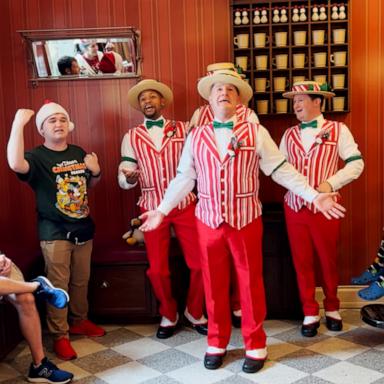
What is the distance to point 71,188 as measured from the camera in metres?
3.49

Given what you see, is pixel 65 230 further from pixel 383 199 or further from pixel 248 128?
pixel 383 199

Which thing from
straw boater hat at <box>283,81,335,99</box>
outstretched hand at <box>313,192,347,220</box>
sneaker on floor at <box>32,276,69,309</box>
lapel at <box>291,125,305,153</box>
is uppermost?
straw boater hat at <box>283,81,335,99</box>

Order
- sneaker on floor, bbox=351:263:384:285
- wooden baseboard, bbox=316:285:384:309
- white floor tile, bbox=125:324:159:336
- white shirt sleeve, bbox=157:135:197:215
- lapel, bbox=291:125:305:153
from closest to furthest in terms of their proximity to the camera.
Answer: white shirt sleeve, bbox=157:135:197:215
lapel, bbox=291:125:305:153
sneaker on floor, bbox=351:263:384:285
white floor tile, bbox=125:324:159:336
wooden baseboard, bbox=316:285:384:309

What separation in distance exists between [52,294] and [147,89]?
1376 millimetres

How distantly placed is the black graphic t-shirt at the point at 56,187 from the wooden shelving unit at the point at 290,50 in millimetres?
1336

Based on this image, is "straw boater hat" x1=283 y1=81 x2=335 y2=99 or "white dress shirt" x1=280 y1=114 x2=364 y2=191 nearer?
"white dress shirt" x1=280 y1=114 x2=364 y2=191


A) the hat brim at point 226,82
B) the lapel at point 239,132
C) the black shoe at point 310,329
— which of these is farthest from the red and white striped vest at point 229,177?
the black shoe at point 310,329

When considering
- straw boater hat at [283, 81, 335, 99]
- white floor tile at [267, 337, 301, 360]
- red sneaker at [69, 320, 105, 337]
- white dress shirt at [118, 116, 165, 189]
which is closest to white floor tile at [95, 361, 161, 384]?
red sneaker at [69, 320, 105, 337]

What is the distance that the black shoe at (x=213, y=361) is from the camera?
3259mm

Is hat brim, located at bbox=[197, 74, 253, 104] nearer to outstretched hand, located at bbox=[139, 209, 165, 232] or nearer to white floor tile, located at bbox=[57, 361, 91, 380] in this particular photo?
outstretched hand, located at bbox=[139, 209, 165, 232]

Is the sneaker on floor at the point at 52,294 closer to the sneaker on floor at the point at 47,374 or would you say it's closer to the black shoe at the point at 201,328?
the sneaker on floor at the point at 47,374

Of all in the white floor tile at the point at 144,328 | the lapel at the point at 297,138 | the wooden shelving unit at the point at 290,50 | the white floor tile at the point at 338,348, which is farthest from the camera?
the wooden shelving unit at the point at 290,50

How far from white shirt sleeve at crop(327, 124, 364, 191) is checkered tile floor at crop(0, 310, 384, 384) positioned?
933mm

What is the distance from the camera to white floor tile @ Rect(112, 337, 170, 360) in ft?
11.5
